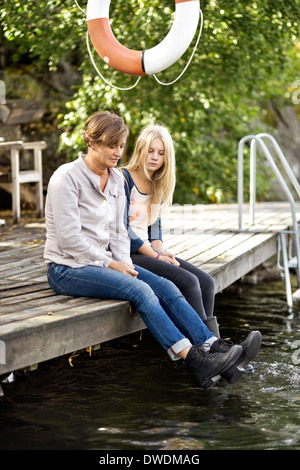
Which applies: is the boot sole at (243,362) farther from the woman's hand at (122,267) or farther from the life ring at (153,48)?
the life ring at (153,48)

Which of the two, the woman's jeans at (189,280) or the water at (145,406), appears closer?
the water at (145,406)

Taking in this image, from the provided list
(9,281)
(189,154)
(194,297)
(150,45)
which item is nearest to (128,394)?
(194,297)

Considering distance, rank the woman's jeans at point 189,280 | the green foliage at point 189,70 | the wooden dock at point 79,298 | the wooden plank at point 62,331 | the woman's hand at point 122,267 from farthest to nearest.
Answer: the green foliage at point 189,70 < the woman's jeans at point 189,280 < the woman's hand at point 122,267 < the wooden dock at point 79,298 < the wooden plank at point 62,331

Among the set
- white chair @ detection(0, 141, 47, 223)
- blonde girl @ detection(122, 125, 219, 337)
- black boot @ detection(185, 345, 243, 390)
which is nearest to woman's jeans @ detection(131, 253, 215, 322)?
blonde girl @ detection(122, 125, 219, 337)

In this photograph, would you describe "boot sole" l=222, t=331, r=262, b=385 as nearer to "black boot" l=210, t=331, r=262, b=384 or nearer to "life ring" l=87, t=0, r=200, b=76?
"black boot" l=210, t=331, r=262, b=384

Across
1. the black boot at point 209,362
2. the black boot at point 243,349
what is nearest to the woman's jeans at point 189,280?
the black boot at point 243,349

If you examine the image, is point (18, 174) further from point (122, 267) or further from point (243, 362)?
point (243, 362)

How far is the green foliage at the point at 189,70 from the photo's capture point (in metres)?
7.18

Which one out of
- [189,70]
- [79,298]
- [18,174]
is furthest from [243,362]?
[189,70]

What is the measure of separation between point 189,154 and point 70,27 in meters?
2.09

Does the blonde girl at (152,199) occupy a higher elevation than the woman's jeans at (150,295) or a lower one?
higher

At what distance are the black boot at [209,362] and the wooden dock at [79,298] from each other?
1.17 feet
